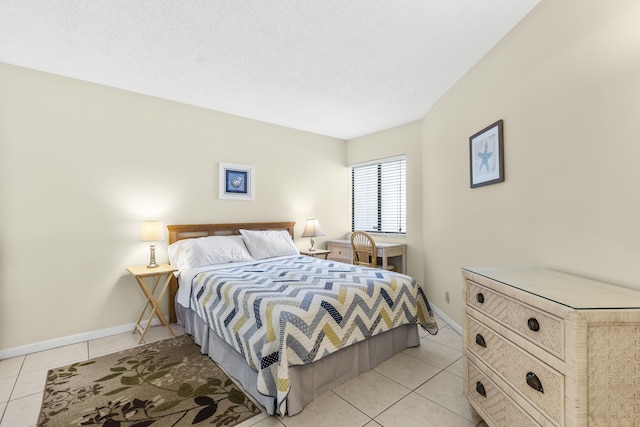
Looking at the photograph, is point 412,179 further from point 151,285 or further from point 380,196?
point 151,285

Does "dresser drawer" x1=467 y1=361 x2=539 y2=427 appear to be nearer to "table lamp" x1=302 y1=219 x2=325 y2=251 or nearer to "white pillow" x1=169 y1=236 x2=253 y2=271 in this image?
"white pillow" x1=169 y1=236 x2=253 y2=271

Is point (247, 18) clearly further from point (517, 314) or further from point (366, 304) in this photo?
point (517, 314)

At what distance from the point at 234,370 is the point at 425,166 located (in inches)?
123

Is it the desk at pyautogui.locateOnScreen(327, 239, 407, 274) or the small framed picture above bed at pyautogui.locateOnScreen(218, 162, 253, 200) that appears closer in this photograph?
the small framed picture above bed at pyautogui.locateOnScreen(218, 162, 253, 200)

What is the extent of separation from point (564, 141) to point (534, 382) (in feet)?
4.10

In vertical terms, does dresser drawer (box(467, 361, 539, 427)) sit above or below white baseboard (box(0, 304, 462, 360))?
above

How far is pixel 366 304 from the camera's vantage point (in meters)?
2.25

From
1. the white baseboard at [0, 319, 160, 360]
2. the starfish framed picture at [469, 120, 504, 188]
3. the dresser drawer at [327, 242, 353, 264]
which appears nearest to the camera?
the starfish framed picture at [469, 120, 504, 188]

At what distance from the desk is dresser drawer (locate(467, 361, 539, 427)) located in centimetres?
230

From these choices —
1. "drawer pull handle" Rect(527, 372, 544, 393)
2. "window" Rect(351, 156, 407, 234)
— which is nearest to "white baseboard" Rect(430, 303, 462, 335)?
"window" Rect(351, 156, 407, 234)

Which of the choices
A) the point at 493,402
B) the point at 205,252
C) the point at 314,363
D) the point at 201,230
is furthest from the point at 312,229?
the point at 493,402

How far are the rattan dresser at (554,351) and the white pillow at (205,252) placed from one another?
8.19 feet

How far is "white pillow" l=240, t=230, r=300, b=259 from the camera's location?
142 inches

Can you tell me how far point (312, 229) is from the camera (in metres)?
4.38
